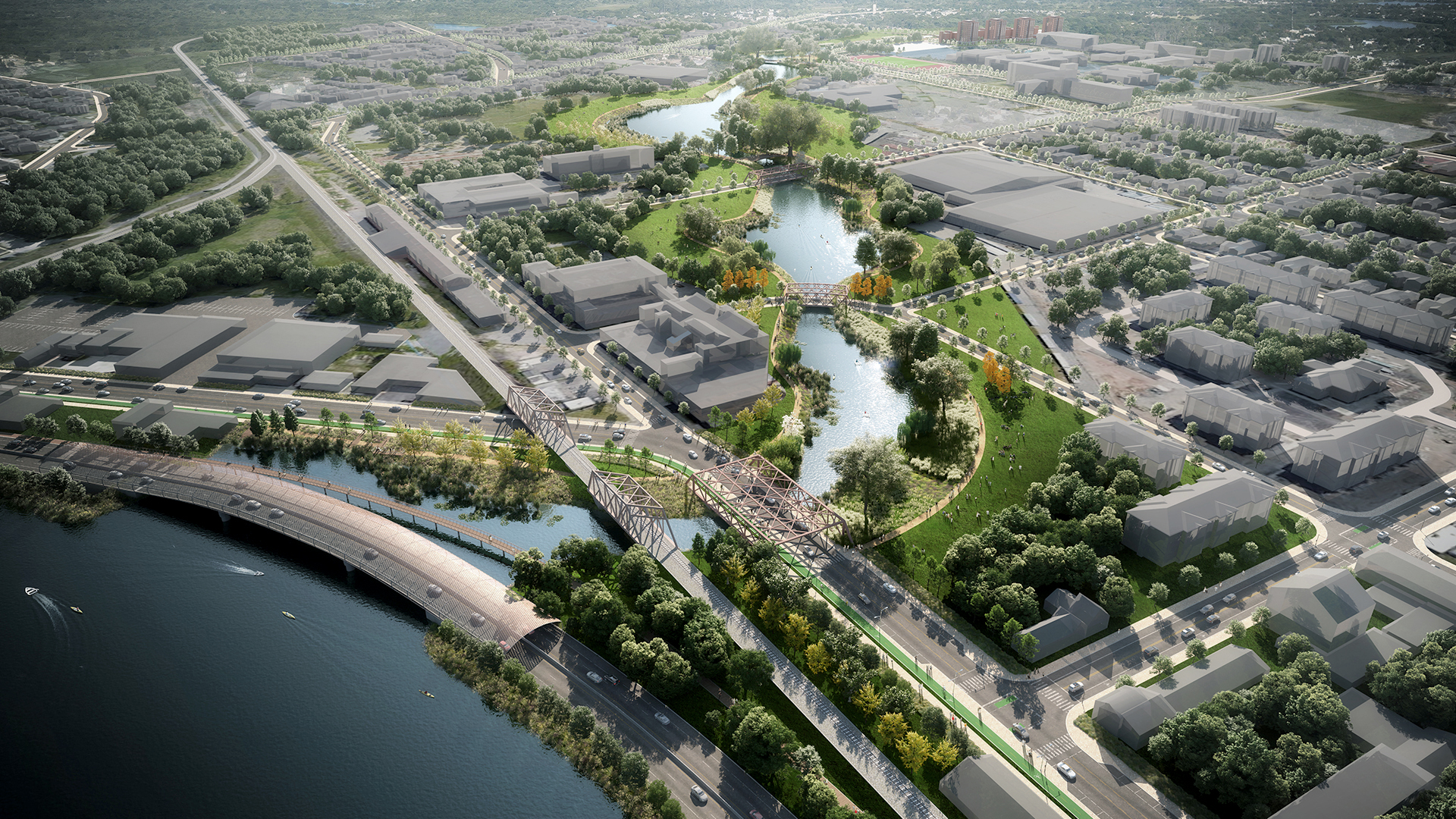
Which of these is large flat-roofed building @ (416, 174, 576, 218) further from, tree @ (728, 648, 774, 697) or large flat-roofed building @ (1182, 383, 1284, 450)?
tree @ (728, 648, 774, 697)

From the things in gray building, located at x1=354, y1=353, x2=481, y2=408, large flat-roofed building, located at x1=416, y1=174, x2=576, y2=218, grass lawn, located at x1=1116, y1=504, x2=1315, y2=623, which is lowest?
grass lawn, located at x1=1116, y1=504, x2=1315, y2=623

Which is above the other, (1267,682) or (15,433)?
(15,433)

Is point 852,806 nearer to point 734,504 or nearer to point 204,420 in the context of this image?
point 734,504

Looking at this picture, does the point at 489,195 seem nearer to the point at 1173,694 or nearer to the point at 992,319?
the point at 992,319

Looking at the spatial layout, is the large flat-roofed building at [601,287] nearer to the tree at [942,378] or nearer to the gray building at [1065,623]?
the tree at [942,378]

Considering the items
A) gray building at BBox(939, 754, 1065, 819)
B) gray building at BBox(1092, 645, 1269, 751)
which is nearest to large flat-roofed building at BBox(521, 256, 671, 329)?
gray building at BBox(939, 754, 1065, 819)

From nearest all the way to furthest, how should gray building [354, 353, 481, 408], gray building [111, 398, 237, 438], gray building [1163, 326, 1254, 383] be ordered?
gray building [111, 398, 237, 438] → gray building [354, 353, 481, 408] → gray building [1163, 326, 1254, 383]


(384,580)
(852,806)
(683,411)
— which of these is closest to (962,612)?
(852,806)
